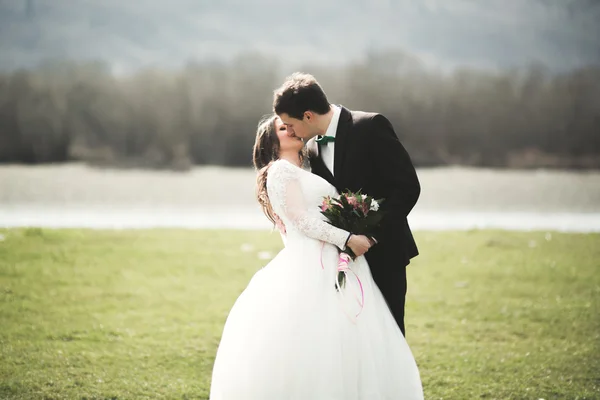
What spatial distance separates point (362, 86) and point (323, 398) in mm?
15505

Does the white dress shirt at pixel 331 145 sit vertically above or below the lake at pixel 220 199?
above

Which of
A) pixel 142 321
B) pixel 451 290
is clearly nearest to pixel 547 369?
pixel 451 290

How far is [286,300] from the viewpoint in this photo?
9.67 ft

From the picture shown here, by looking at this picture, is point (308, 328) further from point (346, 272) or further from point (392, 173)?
point (392, 173)

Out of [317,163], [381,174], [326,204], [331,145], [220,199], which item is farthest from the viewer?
[220,199]

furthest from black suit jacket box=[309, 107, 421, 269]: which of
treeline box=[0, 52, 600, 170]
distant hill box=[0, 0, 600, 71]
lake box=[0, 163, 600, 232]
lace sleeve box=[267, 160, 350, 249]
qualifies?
distant hill box=[0, 0, 600, 71]

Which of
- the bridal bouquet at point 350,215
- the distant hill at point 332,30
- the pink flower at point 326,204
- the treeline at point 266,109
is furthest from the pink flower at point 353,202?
the distant hill at point 332,30

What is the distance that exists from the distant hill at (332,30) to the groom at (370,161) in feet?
49.5

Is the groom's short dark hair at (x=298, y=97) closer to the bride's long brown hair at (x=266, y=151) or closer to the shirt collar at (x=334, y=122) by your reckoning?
the shirt collar at (x=334, y=122)

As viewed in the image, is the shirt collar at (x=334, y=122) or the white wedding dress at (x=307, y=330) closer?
the white wedding dress at (x=307, y=330)

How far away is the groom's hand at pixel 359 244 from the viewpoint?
2943 mm

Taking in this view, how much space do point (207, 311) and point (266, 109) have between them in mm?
11978

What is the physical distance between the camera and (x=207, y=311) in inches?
232

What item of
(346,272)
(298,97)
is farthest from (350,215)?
(298,97)
